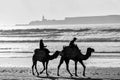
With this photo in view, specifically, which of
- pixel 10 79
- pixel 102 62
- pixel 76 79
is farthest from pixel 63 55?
pixel 102 62

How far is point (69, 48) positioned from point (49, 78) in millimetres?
1759

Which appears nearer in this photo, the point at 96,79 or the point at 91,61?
the point at 96,79

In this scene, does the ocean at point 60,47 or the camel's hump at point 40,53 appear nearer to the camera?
the camel's hump at point 40,53

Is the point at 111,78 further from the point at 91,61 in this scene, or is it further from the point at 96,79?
the point at 91,61

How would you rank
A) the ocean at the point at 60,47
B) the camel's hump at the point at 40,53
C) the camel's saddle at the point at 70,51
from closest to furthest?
the camel's saddle at the point at 70,51
the camel's hump at the point at 40,53
the ocean at the point at 60,47

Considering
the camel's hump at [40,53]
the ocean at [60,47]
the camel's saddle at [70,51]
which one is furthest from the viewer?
the ocean at [60,47]

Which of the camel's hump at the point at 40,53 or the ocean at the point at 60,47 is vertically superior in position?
the camel's hump at the point at 40,53

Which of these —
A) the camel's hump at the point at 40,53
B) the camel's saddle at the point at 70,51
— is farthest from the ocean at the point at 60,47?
the camel's hump at the point at 40,53

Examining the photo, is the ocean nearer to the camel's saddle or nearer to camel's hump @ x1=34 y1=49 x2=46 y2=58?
the camel's saddle

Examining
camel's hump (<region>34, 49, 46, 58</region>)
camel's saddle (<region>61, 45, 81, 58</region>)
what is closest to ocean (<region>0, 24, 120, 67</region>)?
camel's saddle (<region>61, 45, 81, 58</region>)

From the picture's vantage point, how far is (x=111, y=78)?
52.4ft

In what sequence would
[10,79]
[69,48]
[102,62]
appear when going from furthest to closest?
[102,62]
[69,48]
[10,79]

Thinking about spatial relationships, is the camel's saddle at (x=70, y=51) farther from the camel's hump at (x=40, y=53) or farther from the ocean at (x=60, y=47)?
the ocean at (x=60, y=47)

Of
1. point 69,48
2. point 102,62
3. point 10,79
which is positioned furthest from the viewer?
point 102,62
